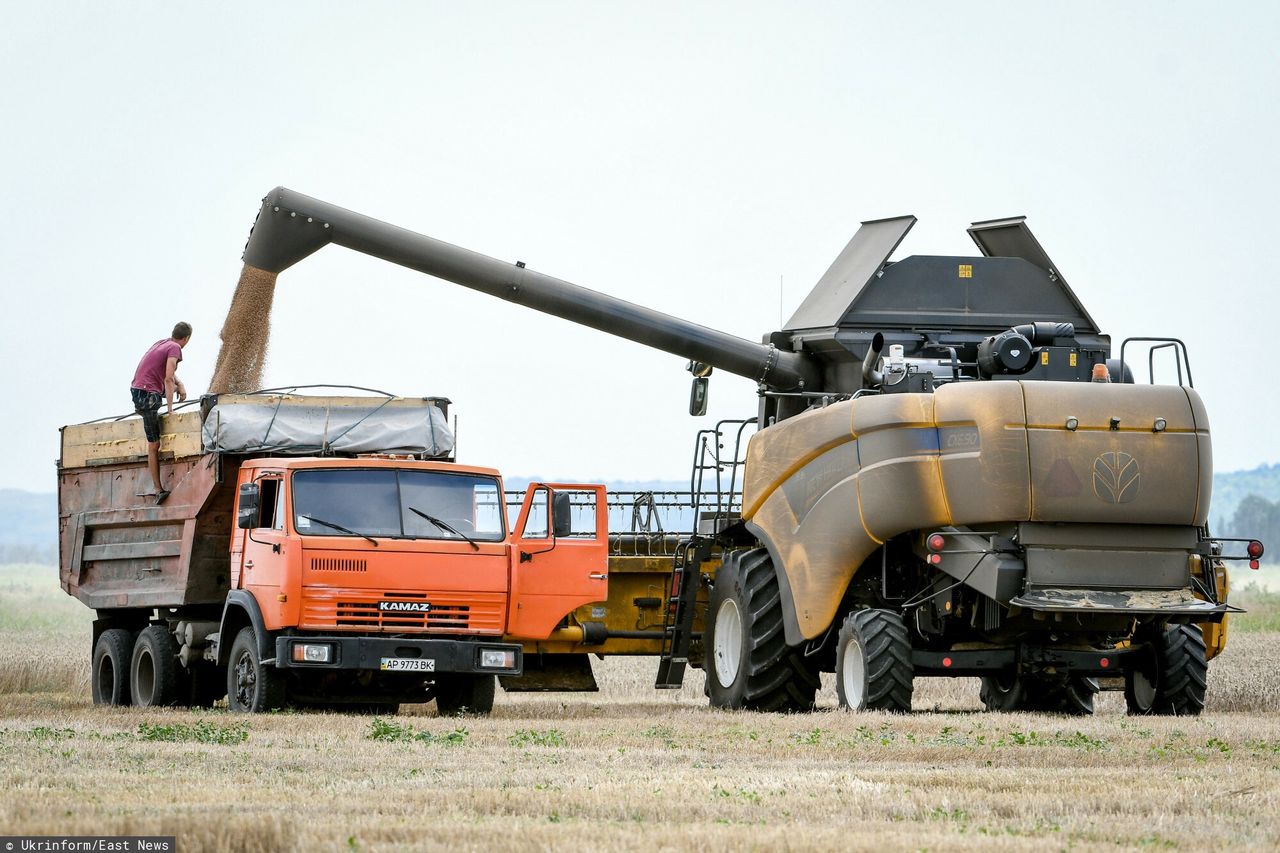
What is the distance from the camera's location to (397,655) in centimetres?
1755

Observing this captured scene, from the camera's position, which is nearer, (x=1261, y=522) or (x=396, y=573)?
(x=396, y=573)

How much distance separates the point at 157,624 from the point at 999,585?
29.2ft

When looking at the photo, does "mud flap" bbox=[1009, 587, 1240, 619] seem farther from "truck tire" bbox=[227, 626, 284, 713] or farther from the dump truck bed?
"truck tire" bbox=[227, 626, 284, 713]

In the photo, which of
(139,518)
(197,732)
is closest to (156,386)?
(139,518)

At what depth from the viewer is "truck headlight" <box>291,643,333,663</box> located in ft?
56.8

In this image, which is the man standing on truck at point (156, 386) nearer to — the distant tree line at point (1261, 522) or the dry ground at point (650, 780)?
the dry ground at point (650, 780)

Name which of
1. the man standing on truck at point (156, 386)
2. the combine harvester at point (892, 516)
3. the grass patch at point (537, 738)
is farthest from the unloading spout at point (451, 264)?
the grass patch at point (537, 738)

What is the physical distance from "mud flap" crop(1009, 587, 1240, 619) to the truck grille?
4672mm

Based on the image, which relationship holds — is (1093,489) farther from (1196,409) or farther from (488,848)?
(488,848)

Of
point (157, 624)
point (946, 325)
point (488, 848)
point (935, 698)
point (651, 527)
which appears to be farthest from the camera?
point (935, 698)

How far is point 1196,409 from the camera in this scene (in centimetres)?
1662

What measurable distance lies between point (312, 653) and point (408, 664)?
82 cm

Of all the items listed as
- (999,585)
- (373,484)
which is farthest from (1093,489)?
(373,484)

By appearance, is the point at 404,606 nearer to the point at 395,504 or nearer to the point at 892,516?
the point at 395,504
